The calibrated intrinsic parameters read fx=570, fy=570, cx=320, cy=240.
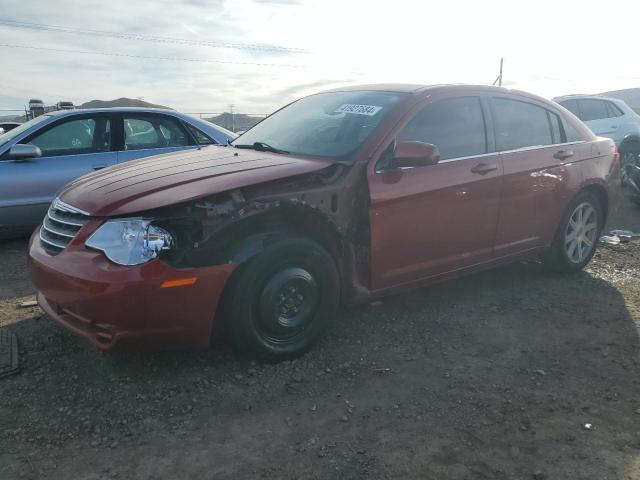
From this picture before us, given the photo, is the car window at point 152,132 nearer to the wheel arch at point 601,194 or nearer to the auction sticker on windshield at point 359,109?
the auction sticker on windshield at point 359,109

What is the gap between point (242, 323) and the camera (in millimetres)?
3260

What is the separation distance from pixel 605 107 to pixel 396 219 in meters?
8.91

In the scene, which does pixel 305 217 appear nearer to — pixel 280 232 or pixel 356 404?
pixel 280 232

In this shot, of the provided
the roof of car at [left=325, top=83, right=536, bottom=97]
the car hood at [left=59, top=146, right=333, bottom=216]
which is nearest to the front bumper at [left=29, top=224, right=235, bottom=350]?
the car hood at [left=59, top=146, right=333, bottom=216]

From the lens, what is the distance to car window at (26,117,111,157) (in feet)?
20.1

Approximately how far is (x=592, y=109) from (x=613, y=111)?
382 millimetres

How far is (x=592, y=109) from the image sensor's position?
35.6 feet

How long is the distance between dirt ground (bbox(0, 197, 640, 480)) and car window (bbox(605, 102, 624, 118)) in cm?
765

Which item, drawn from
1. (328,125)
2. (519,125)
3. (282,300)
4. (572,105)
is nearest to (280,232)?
(282,300)

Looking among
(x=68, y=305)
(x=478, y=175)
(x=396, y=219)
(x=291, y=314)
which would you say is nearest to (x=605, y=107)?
(x=478, y=175)

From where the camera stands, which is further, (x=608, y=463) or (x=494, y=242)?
(x=494, y=242)

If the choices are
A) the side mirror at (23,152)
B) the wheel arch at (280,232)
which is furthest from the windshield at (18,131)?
the wheel arch at (280,232)

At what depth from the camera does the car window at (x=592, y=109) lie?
10820 mm

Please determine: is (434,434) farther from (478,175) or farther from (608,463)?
(478,175)
